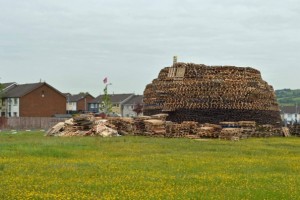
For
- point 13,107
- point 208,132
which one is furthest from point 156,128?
point 13,107

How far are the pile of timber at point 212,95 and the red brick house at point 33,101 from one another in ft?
181

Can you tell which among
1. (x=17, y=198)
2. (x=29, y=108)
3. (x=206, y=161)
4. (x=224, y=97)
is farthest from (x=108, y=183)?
(x=29, y=108)

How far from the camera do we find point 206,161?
69.7 feet

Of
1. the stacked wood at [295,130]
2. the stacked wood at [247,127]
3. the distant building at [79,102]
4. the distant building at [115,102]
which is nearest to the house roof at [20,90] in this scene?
the distant building at [115,102]

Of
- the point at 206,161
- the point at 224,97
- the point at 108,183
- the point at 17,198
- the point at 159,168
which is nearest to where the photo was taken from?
the point at 17,198

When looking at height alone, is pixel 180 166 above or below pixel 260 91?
below

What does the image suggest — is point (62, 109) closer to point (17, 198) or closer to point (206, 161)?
point (206, 161)

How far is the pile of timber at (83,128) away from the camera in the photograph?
43.9 meters

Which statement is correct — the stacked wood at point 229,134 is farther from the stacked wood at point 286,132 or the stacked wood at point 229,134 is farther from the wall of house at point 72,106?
the wall of house at point 72,106

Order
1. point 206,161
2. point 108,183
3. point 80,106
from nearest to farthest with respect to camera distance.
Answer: point 108,183 < point 206,161 < point 80,106

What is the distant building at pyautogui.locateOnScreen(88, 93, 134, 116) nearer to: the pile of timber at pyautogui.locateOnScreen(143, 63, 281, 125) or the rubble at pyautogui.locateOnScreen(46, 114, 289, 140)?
the pile of timber at pyautogui.locateOnScreen(143, 63, 281, 125)

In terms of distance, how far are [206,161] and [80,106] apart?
134141mm

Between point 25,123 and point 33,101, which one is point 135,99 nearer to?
point 33,101

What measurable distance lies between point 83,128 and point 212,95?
12.6m
